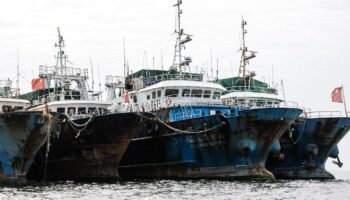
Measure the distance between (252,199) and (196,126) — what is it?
990cm

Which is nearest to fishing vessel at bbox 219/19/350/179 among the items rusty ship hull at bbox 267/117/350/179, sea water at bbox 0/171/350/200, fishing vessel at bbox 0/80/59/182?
rusty ship hull at bbox 267/117/350/179

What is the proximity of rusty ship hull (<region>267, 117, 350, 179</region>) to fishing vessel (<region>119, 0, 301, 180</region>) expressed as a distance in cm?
393

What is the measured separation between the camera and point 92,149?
3366 centimetres

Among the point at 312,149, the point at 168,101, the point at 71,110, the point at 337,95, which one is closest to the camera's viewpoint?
the point at 312,149

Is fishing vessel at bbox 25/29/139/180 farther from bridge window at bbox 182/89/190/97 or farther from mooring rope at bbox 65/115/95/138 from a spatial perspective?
bridge window at bbox 182/89/190/97

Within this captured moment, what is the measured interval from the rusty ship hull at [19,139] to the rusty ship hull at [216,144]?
551cm

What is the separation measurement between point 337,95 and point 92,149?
49.4 ft

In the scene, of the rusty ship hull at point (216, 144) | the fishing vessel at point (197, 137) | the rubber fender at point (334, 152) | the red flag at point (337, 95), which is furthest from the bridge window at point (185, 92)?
the rubber fender at point (334, 152)

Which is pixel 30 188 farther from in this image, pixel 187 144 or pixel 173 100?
pixel 173 100

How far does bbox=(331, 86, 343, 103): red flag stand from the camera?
121 ft

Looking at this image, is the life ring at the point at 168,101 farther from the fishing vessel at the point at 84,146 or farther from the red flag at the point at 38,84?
the red flag at the point at 38,84

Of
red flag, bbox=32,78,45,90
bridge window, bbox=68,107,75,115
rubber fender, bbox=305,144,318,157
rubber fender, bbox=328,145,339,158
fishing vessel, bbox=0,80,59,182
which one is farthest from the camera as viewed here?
red flag, bbox=32,78,45,90

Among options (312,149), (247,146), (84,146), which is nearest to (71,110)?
(84,146)

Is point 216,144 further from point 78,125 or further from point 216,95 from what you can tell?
point 216,95
